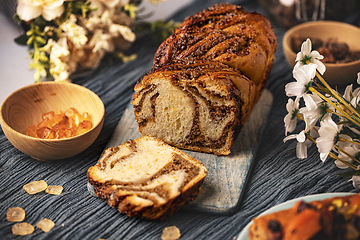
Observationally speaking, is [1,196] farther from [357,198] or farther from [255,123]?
[357,198]

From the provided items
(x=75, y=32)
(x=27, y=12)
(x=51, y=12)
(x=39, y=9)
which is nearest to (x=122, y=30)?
(x=75, y=32)

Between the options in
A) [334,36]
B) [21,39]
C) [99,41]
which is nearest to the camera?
[21,39]

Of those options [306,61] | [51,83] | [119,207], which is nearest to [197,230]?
[119,207]

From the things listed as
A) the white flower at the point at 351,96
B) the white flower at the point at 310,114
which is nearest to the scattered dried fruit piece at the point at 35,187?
the white flower at the point at 310,114

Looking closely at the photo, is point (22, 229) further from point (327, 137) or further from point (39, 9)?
point (39, 9)

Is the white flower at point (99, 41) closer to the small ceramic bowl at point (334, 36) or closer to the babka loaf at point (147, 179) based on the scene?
the babka loaf at point (147, 179)

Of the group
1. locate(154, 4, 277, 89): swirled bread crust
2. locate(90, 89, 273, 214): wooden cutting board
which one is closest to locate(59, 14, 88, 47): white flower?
locate(90, 89, 273, 214): wooden cutting board
